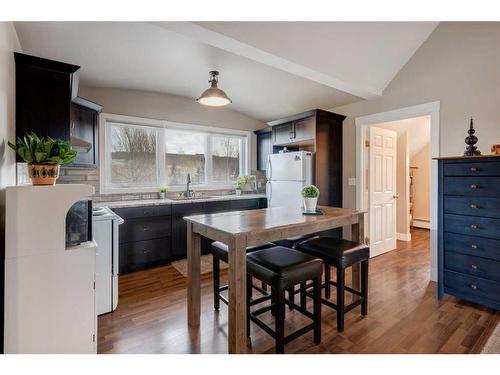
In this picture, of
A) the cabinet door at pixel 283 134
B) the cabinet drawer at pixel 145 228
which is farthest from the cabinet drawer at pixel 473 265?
the cabinet drawer at pixel 145 228

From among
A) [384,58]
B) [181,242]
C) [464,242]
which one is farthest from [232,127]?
[464,242]

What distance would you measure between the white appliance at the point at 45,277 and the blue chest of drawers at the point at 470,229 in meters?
3.00

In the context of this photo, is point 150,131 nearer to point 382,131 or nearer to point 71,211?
point 71,211

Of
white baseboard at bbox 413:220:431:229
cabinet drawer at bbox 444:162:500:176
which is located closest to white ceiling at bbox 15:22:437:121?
cabinet drawer at bbox 444:162:500:176

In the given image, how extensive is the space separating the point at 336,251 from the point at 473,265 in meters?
1.36

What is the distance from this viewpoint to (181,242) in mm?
3676

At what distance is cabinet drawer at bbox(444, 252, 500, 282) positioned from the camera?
2238 mm

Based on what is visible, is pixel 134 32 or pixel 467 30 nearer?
pixel 134 32

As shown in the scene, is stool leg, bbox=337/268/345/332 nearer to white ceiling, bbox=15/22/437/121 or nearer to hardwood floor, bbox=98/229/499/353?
hardwood floor, bbox=98/229/499/353

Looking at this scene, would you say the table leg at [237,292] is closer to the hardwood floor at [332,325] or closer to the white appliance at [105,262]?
the hardwood floor at [332,325]

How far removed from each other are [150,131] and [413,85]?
369 cm

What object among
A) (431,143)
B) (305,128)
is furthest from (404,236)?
(305,128)

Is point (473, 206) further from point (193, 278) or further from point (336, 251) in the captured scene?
point (193, 278)

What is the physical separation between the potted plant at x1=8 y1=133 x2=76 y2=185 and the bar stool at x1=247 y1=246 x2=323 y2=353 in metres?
1.37
